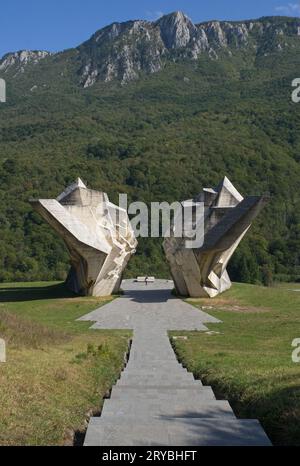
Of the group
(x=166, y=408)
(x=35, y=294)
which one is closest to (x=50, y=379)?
(x=166, y=408)

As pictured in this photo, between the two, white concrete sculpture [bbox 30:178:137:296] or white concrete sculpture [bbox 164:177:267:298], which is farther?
white concrete sculpture [bbox 30:178:137:296]

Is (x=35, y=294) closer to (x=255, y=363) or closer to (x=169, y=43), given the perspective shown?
(x=255, y=363)

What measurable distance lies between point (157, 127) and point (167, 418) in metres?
79.8

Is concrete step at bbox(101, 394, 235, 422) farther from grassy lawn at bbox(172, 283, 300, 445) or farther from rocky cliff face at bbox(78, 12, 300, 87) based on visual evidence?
rocky cliff face at bbox(78, 12, 300, 87)

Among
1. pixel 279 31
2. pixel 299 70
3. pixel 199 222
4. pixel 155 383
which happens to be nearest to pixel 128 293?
pixel 199 222

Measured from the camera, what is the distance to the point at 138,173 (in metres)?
59.7

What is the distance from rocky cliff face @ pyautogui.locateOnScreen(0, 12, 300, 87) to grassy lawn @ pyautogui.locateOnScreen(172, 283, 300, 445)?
86955 millimetres

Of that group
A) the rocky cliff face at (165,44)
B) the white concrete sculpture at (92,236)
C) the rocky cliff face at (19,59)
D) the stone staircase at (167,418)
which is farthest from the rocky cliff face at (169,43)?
the stone staircase at (167,418)

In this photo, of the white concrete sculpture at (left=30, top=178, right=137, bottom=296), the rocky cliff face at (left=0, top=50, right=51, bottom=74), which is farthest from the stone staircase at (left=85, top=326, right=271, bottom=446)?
the rocky cliff face at (left=0, top=50, right=51, bottom=74)

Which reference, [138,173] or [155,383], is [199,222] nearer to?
[155,383]

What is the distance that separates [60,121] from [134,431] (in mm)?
80801

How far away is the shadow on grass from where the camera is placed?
1072 inches

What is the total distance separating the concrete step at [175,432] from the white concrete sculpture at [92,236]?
1909cm

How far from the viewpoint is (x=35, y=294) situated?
95.1ft
